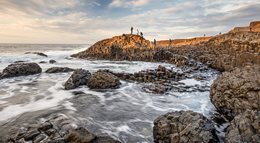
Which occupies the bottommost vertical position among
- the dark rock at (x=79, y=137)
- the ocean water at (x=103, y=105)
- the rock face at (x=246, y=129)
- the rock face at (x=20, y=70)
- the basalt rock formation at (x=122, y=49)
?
the ocean water at (x=103, y=105)

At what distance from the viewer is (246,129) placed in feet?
18.1

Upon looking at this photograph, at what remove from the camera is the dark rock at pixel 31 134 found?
6.65 m

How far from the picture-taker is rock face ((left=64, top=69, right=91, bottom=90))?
13281 mm

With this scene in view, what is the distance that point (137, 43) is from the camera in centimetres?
3609

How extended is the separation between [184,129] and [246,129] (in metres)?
1.46

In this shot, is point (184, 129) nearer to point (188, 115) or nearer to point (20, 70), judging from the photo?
point (188, 115)

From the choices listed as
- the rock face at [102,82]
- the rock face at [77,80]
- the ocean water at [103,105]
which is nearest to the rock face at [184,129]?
the ocean water at [103,105]

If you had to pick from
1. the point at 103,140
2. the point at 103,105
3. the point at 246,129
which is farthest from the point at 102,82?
the point at 246,129

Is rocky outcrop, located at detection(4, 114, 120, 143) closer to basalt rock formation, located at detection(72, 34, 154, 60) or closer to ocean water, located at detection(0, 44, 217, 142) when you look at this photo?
ocean water, located at detection(0, 44, 217, 142)

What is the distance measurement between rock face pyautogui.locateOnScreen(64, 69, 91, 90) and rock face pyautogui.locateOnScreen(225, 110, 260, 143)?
30.3 feet

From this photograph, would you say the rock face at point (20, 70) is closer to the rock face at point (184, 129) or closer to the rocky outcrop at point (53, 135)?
the rocky outcrop at point (53, 135)

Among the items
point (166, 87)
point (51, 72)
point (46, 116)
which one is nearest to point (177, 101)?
point (166, 87)

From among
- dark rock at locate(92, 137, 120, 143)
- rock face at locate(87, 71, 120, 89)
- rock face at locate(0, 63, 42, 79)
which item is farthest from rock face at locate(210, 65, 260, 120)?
rock face at locate(0, 63, 42, 79)

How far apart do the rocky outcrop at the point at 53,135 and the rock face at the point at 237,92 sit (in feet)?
14.5
